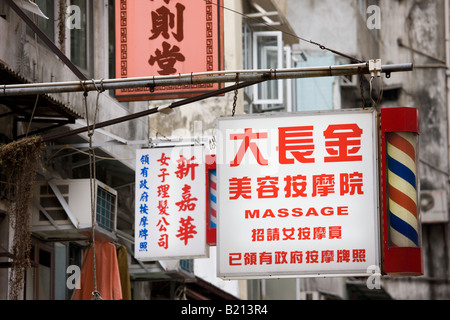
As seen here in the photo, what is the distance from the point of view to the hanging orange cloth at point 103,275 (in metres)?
17.9

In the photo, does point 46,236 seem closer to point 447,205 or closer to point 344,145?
point 344,145

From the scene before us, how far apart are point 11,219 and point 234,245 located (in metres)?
5.45

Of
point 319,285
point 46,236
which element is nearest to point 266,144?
point 46,236

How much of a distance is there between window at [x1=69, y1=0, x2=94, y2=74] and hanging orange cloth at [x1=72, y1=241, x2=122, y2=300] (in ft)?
11.7

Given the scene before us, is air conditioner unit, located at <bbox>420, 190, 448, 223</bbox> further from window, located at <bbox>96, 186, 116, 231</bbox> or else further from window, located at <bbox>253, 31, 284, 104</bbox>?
window, located at <bbox>96, 186, 116, 231</bbox>

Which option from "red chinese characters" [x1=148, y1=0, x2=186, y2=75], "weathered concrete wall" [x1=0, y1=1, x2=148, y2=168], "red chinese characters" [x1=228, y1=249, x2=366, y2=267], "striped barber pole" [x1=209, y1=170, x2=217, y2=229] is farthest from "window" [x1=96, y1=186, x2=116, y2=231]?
"red chinese characters" [x1=228, y1=249, x2=366, y2=267]

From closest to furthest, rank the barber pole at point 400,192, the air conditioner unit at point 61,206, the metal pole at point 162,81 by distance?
1. the barber pole at point 400,192
2. the metal pole at point 162,81
3. the air conditioner unit at point 61,206

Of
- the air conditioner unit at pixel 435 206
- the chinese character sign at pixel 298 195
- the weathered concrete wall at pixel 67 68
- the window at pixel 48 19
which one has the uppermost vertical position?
the window at pixel 48 19

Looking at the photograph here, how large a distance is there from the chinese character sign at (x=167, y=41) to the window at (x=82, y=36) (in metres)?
2.30

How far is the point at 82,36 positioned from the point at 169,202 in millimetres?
5433

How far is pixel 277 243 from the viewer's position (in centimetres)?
1204

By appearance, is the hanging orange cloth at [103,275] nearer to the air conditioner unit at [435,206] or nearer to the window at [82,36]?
the window at [82,36]

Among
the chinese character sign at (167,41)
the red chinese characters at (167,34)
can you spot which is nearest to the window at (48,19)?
the chinese character sign at (167,41)

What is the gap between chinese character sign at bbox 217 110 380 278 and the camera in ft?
39.0
